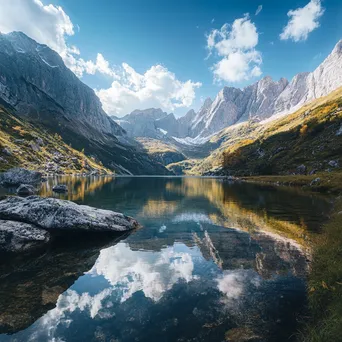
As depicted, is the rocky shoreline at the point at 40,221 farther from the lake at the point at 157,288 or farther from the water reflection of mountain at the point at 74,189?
the water reflection of mountain at the point at 74,189

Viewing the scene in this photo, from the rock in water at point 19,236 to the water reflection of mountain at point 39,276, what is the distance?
101 centimetres

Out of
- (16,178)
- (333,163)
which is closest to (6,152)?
(16,178)

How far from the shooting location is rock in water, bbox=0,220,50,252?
19.6 m

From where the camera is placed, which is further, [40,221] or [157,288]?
[40,221]

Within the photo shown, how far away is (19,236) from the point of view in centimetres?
2027

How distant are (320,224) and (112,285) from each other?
27.0 meters

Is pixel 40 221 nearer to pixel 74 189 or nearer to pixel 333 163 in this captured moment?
pixel 74 189

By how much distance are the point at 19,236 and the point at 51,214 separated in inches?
144

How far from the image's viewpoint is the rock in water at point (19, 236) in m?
19.6

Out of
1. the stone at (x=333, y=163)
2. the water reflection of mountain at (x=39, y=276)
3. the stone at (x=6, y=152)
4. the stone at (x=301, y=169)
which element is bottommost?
the water reflection of mountain at (x=39, y=276)

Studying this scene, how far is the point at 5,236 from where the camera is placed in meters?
19.8

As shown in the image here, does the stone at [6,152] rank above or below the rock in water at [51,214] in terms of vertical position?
above

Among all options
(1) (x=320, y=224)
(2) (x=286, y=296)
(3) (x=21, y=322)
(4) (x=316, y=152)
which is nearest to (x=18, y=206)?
(3) (x=21, y=322)

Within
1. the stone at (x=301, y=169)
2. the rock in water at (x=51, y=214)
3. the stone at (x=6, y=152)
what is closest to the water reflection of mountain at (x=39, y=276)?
the rock in water at (x=51, y=214)
